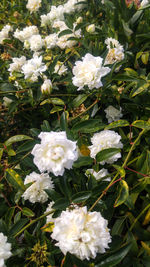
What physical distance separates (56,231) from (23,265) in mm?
319

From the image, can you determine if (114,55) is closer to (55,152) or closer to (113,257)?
(55,152)

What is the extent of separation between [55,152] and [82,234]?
9.0 inches

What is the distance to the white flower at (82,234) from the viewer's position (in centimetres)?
56

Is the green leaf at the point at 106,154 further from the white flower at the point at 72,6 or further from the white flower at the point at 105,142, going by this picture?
the white flower at the point at 72,6

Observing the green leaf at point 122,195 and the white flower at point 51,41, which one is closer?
the green leaf at point 122,195

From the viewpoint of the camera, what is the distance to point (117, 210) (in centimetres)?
97

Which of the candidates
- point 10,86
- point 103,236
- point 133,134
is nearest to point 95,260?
point 103,236

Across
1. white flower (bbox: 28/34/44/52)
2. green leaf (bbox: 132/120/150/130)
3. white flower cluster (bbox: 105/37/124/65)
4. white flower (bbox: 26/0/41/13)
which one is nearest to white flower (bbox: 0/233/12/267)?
green leaf (bbox: 132/120/150/130)

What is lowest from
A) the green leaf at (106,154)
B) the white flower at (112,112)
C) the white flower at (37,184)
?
the white flower at (37,184)

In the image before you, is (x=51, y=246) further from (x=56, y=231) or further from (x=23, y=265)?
(x=56, y=231)

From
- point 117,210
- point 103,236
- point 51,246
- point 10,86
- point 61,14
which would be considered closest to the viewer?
point 103,236

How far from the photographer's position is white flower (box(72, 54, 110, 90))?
0.86 meters

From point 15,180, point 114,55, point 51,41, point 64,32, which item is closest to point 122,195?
point 15,180

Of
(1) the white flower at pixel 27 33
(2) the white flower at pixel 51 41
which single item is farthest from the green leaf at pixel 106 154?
(1) the white flower at pixel 27 33
